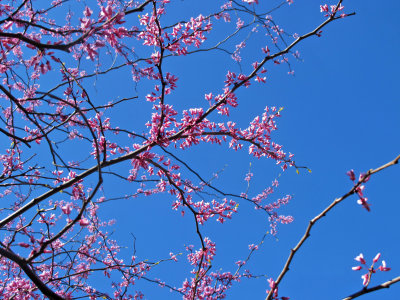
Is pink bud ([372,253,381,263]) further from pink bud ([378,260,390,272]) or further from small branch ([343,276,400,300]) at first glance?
small branch ([343,276,400,300])

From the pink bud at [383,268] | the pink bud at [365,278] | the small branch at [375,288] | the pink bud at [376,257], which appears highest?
the pink bud at [376,257]

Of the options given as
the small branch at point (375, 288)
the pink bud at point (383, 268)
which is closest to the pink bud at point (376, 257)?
the pink bud at point (383, 268)

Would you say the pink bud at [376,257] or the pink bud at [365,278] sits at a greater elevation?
the pink bud at [376,257]

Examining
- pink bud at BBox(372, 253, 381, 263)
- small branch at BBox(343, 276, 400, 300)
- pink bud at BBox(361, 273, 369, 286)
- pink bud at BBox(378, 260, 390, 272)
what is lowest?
small branch at BBox(343, 276, 400, 300)

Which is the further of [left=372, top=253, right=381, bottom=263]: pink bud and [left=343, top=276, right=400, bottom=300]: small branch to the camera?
[left=372, top=253, right=381, bottom=263]: pink bud

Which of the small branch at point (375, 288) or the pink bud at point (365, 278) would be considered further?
the pink bud at point (365, 278)

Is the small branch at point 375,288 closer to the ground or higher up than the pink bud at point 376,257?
closer to the ground

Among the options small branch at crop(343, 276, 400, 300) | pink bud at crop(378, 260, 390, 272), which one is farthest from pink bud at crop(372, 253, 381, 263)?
small branch at crop(343, 276, 400, 300)

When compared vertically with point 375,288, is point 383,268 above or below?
above

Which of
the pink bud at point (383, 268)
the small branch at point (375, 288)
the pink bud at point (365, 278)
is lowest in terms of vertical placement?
the small branch at point (375, 288)

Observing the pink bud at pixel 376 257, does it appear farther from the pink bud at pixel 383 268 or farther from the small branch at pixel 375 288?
the small branch at pixel 375 288

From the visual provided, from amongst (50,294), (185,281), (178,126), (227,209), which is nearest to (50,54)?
(50,294)

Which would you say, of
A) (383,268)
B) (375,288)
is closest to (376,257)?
(383,268)

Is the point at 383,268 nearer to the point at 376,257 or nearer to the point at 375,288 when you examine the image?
the point at 376,257
